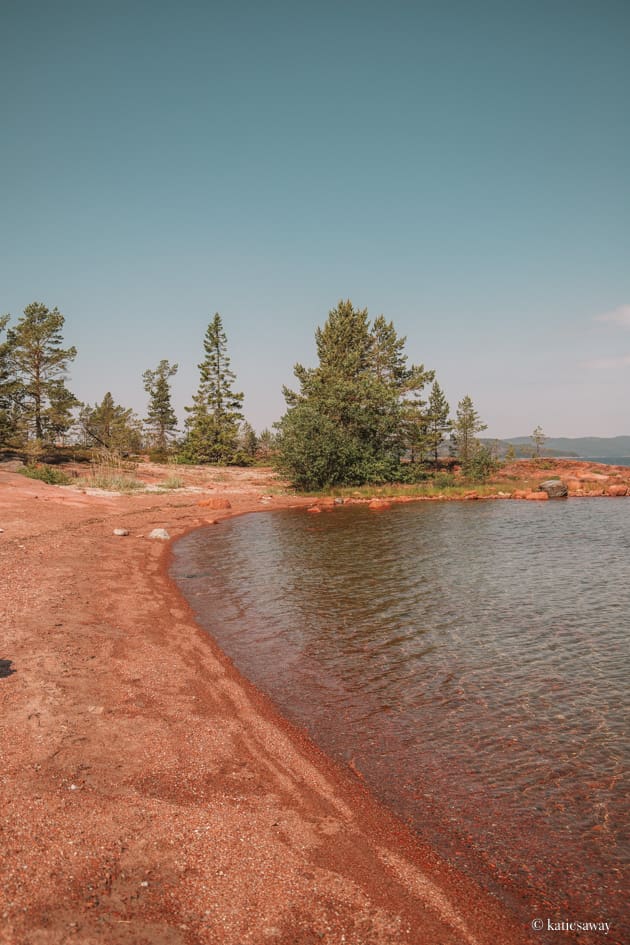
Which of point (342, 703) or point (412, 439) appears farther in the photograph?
point (412, 439)

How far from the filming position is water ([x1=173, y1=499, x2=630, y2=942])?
4.91 meters

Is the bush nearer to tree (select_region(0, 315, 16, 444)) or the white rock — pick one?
the white rock

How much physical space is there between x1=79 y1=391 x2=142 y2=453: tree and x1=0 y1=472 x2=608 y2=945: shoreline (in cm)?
4493

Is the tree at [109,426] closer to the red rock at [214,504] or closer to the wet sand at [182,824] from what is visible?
the red rock at [214,504]

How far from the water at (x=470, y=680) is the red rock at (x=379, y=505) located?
11.8m

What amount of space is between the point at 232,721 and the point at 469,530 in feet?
59.8

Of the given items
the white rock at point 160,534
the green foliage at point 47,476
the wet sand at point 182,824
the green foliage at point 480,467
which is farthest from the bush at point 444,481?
the wet sand at point 182,824

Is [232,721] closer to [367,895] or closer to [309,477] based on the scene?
[367,895]

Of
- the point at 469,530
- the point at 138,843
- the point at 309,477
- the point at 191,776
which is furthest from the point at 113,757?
the point at 309,477

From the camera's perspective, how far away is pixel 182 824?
4.61 metres

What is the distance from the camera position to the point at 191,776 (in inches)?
214

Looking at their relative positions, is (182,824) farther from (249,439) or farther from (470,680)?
(249,439)

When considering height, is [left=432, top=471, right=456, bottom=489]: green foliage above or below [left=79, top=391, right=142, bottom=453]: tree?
below

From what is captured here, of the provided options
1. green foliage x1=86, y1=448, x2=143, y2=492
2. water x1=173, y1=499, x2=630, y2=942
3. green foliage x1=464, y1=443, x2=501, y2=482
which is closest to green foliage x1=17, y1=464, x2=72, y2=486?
green foliage x1=86, y1=448, x2=143, y2=492
